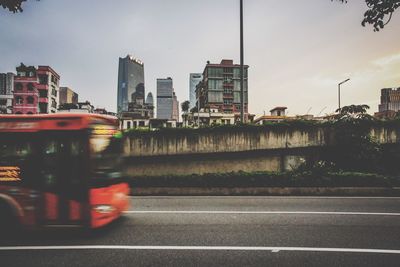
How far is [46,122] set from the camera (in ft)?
23.6

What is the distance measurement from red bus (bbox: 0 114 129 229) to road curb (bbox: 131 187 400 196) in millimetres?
6230

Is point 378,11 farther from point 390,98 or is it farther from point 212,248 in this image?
point 390,98

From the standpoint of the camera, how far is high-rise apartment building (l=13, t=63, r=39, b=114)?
65250 millimetres

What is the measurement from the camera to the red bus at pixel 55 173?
267 inches

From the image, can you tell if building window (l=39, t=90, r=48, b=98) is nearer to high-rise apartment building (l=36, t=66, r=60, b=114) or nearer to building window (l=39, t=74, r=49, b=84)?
high-rise apartment building (l=36, t=66, r=60, b=114)

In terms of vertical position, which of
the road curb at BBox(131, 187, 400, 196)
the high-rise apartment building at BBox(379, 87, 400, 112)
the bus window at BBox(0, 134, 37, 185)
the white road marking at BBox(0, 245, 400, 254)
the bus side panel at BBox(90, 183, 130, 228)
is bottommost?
the road curb at BBox(131, 187, 400, 196)

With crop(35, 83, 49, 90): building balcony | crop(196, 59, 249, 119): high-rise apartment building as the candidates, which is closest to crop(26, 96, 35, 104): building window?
crop(35, 83, 49, 90): building balcony

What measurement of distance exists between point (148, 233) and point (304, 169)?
1093 cm

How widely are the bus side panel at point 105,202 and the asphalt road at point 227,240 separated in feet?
1.33

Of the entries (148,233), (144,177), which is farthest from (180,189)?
(148,233)

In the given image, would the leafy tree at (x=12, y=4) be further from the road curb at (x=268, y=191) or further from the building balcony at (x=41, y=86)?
the building balcony at (x=41, y=86)

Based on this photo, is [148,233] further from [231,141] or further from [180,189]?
[231,141]

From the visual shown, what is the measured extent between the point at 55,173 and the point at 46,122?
133 centimetres

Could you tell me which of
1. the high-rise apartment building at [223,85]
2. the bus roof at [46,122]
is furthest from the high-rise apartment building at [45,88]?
the bus roof at [46,122]
